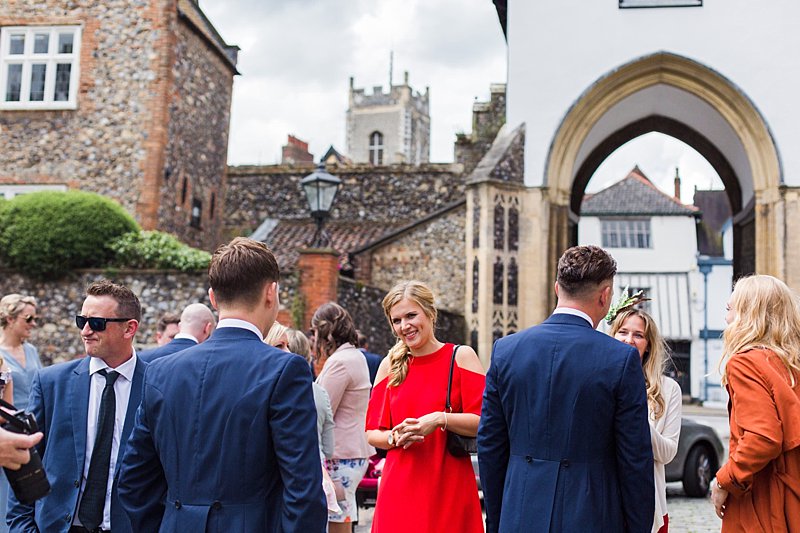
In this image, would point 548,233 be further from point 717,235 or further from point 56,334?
point 717,235

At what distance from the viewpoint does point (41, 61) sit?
17359 mm

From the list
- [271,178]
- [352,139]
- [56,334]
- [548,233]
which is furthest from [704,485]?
[352,139]

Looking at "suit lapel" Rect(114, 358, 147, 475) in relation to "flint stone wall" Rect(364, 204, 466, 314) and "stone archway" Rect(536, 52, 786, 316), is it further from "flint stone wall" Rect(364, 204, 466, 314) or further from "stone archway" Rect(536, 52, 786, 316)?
"flint stone wall" Rect(364, 204, 466, 314)

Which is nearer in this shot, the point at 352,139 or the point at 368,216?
the point at 368,216

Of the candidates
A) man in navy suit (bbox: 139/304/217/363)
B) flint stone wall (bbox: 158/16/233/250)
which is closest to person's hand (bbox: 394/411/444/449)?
man in navy suit (bbox: 139/304/217/363)

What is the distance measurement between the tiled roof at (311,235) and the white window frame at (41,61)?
19.0 feet

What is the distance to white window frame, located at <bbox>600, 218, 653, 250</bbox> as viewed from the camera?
1446 inches

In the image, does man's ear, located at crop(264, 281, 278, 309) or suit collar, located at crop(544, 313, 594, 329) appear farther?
suit collar, located at crop(544, 313, 594, 329)

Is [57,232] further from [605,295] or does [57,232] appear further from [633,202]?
[633,202]

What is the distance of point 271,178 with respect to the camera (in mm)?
23828

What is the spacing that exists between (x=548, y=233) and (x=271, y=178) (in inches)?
514

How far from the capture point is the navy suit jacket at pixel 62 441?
11.2ft

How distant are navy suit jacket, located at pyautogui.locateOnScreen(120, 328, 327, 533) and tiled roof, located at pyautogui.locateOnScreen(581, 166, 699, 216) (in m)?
35.6

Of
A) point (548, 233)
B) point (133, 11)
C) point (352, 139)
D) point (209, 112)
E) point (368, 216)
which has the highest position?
point (352, 139)
